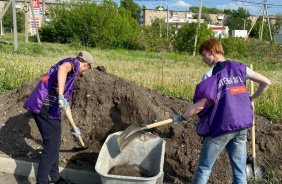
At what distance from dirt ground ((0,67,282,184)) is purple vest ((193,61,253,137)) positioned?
51.4 inches

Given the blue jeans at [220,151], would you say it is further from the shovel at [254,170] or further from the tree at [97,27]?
the tree at [97,27]

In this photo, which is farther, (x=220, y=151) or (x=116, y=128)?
(x=116, y=128)

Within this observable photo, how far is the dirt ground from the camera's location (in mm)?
3981

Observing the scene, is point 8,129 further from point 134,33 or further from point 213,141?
point 134,33

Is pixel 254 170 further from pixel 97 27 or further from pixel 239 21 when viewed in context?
pixel 239 21

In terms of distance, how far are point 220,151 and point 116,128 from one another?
6.55 ft

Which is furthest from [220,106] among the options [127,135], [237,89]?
[127,135]

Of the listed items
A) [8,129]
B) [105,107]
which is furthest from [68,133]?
[8,129]

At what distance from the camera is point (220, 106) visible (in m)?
2.75

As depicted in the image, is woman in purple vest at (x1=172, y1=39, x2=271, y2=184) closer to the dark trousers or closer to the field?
the field

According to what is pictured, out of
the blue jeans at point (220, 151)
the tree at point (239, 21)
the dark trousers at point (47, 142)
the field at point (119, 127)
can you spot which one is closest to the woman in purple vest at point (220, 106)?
the blue jeans at point (220, 151)

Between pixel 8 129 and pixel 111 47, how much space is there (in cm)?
2249

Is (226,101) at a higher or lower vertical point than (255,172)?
higher

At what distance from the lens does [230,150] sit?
3066 mm
